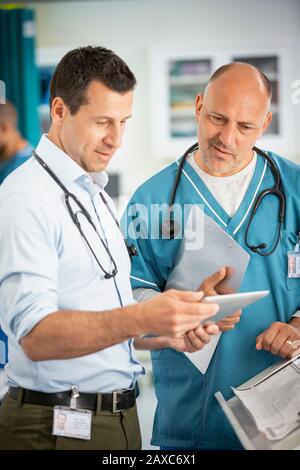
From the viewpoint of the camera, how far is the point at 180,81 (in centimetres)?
367

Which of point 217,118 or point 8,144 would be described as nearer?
point 217,118

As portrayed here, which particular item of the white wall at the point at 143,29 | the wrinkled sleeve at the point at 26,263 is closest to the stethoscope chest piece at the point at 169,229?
the wrinkled sleeve at the point at 26,263

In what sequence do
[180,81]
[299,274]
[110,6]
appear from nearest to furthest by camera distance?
[299,274]
[110,6]
[180,81]

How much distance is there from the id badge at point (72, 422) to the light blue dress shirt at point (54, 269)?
0.04 meters

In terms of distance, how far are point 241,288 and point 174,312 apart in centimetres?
53

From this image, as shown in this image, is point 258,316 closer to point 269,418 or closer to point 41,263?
point 269,418

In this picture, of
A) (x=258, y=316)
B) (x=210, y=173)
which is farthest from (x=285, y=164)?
(x=258, y=316)

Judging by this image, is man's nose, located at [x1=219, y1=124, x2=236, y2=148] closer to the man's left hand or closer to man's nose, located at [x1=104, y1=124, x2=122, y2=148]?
man's nose, located at [x1=104, y1=124, x2=122, y2=148]

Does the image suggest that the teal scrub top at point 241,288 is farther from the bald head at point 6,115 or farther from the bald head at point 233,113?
the bald head at point 6,115

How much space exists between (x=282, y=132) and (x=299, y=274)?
171 cm

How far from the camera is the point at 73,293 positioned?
119cm

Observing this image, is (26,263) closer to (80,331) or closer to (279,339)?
(80,331)

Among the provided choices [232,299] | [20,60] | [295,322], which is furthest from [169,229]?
[20,60]

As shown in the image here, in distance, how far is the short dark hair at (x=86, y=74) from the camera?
1.19 m
